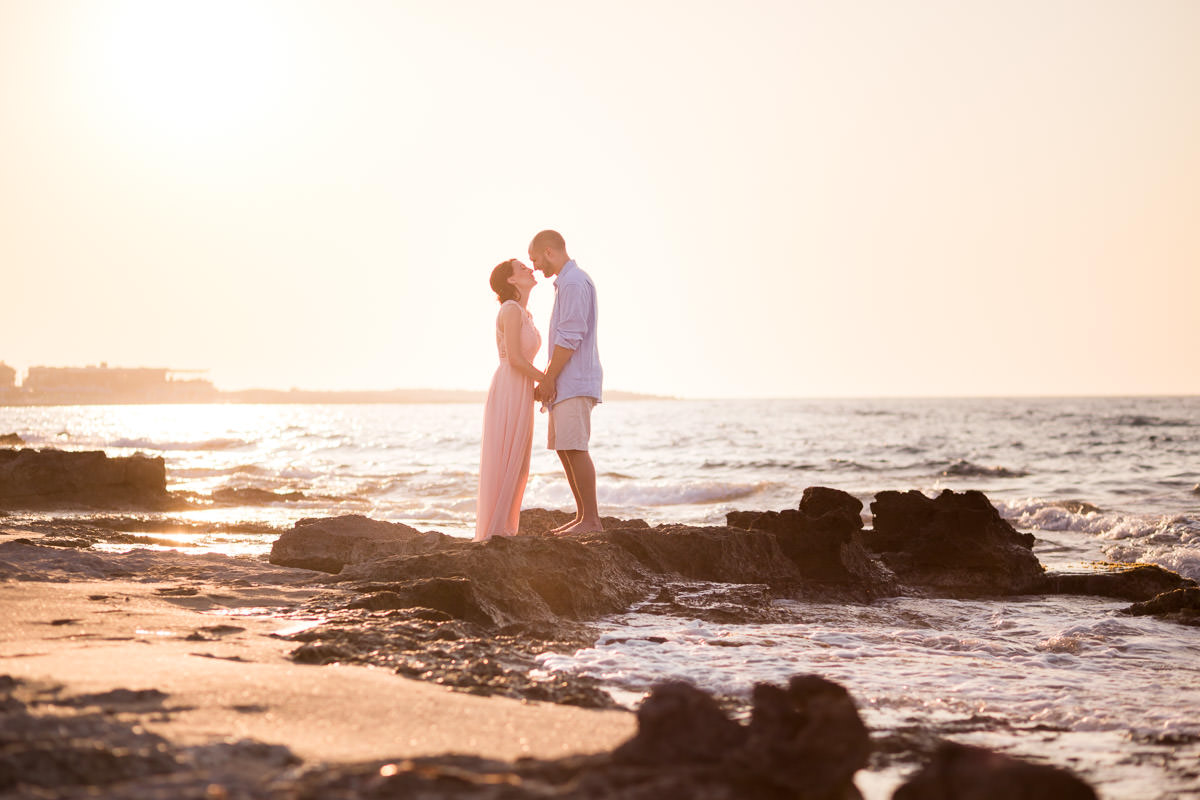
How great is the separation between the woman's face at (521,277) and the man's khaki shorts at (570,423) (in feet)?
2.73

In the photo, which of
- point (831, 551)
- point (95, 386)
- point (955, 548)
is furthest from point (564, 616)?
point (95, 386)

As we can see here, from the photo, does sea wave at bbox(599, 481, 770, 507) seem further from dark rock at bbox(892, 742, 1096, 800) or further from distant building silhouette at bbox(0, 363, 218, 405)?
distant building silhouette at bbox(0, 363, 218, 405)

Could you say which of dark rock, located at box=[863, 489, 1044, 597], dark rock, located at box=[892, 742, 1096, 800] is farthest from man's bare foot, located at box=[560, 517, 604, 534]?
dark rock, located at box=[892, 742, 1096, 800]

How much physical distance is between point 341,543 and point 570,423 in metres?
1.91

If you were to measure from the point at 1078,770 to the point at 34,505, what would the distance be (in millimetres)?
14188

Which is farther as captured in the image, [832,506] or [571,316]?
[832,506]

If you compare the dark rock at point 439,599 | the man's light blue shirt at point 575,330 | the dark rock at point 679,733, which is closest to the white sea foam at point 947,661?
the dark rock at point 439,599

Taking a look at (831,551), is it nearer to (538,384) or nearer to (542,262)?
(538,384)

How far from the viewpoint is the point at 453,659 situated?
4082 mm

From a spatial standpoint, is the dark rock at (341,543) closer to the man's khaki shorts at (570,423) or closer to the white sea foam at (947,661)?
the man's khaki shorts at (570,423)

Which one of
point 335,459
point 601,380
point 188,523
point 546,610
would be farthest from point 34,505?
point 335,459

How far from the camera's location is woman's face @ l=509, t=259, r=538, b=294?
23.0 feet

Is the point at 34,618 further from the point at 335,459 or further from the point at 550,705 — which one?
the point at 335,459

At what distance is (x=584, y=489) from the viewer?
7.10 metres
